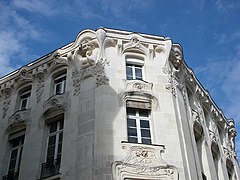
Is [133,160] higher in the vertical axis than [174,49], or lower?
lower

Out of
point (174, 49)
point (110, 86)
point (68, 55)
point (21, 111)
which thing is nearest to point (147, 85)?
point (110, 86)

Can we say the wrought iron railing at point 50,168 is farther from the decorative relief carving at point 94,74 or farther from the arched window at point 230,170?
the arched window at point 230,170

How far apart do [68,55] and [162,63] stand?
4.62 meters

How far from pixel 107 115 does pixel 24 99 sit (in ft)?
20.4

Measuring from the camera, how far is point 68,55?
1798 centimetres

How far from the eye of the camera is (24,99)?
18.8 m

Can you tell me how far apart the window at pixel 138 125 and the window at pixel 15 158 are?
16.9 feet

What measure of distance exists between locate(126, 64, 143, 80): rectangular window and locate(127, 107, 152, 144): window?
79.4 inches

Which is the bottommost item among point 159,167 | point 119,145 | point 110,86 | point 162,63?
point 159,167

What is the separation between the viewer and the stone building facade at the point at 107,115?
13.4m

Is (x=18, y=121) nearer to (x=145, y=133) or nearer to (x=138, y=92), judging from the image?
(x=138, y=92)

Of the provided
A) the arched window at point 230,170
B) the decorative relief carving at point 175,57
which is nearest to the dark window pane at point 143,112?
the decorative relief carving at point 175,57

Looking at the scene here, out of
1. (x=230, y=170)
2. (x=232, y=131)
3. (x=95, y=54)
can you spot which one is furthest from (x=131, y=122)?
(x=232, y=131)

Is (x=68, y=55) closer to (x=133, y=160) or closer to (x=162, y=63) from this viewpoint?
(x=162, y=63)
